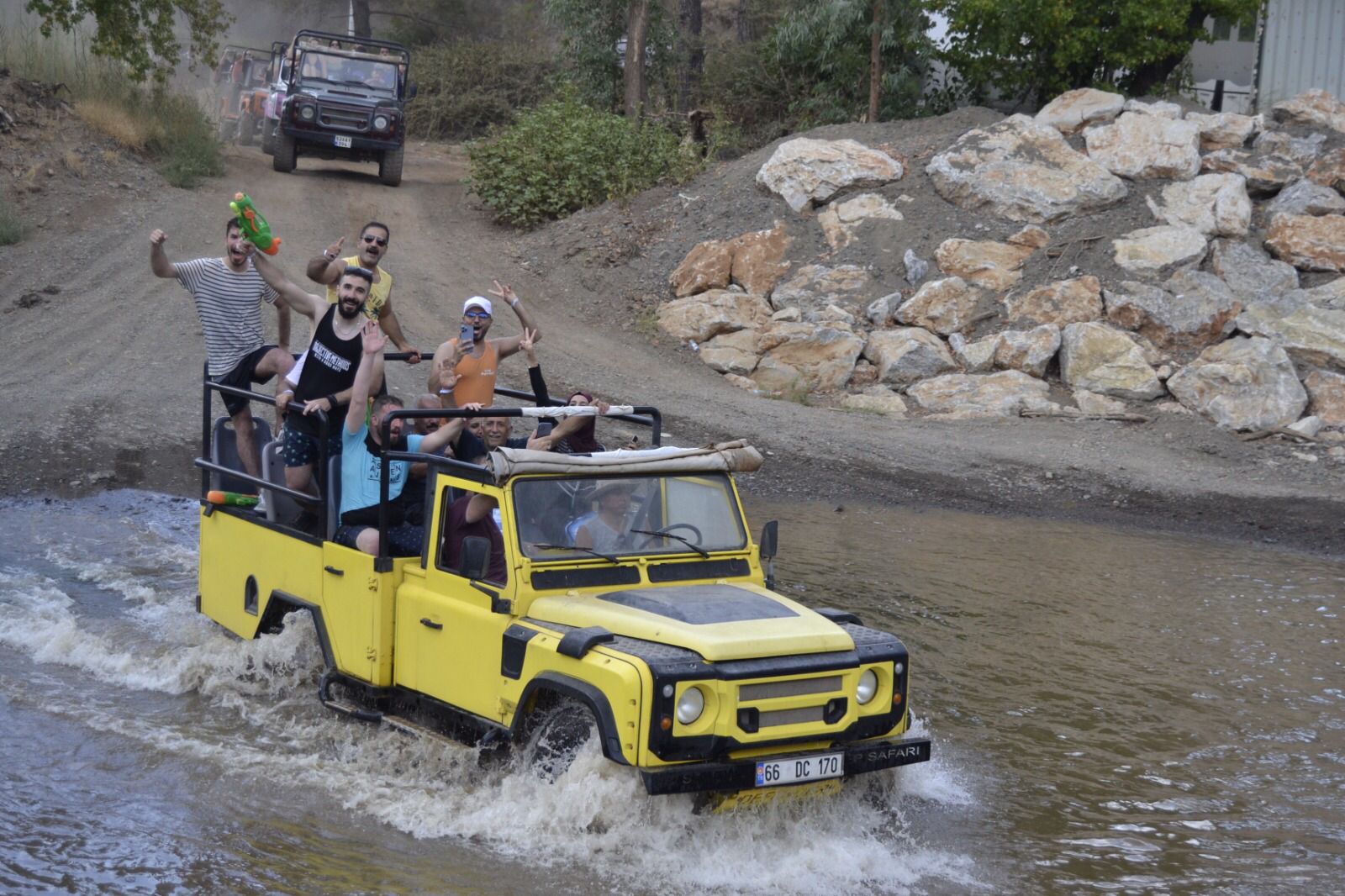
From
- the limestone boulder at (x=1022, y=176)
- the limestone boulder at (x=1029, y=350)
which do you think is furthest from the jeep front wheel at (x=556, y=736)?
the limestone boulder at (x=1022, y=176)

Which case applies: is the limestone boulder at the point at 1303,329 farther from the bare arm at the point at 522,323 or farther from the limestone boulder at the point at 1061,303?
the bare arm at the point at 522,323

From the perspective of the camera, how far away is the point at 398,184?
26.0 m

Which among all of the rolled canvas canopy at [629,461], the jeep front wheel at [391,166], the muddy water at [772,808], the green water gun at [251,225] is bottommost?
the muddy water at [772,808]

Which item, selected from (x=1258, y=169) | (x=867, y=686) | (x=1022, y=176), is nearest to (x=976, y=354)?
(x=1022, y=176)

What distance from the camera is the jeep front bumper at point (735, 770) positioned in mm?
5227

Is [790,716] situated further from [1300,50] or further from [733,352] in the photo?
[1300,50]

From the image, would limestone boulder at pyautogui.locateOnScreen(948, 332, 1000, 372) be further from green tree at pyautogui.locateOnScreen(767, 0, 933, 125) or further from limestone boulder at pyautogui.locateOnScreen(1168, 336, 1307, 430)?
green tree at pyautogui.locateOnScreen(767, 0, 933, 125)

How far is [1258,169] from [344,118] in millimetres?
14974

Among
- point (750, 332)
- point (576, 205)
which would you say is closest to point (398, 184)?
point (576, 205)

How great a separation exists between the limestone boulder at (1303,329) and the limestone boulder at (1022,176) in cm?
306

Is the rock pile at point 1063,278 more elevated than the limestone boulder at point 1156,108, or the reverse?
the limestone boulder at point 1156,108

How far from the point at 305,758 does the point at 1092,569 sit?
22.7 ft

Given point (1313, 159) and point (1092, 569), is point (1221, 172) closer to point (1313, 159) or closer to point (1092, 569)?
point (1313, 159)

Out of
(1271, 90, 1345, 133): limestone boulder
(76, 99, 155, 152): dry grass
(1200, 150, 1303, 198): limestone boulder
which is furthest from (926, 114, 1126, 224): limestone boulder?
(76, 99, 155, 152): dry grass
